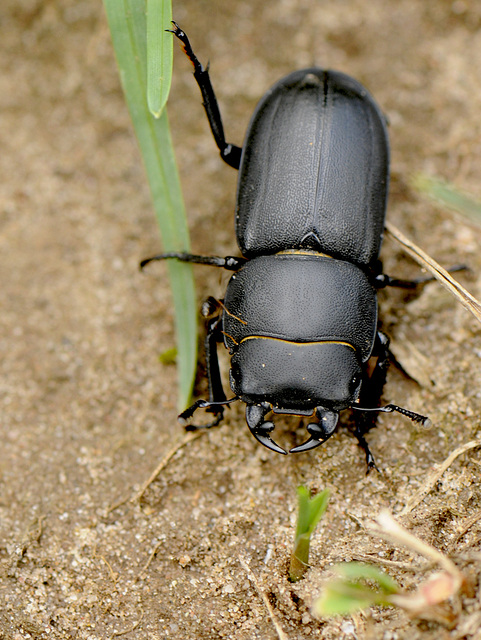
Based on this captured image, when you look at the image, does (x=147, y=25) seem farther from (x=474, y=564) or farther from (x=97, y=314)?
(x=474, y=564)

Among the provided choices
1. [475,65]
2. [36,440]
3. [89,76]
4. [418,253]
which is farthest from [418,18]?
[36,440]

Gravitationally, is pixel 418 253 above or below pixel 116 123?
below

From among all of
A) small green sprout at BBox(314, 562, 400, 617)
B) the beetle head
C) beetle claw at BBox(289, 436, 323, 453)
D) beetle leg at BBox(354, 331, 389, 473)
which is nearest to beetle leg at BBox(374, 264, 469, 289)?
beetle leg at BBox(354, 331, 389, 473)

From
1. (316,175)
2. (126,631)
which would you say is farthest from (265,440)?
(316,175)

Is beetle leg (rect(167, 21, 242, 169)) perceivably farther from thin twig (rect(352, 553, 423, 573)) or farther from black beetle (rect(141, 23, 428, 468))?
thin twig (rect(352, 553, 423, 573))

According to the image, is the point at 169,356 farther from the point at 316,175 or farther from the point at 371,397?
the point at 316,175

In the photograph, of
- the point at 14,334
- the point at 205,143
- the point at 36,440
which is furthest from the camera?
the point at 205,143
